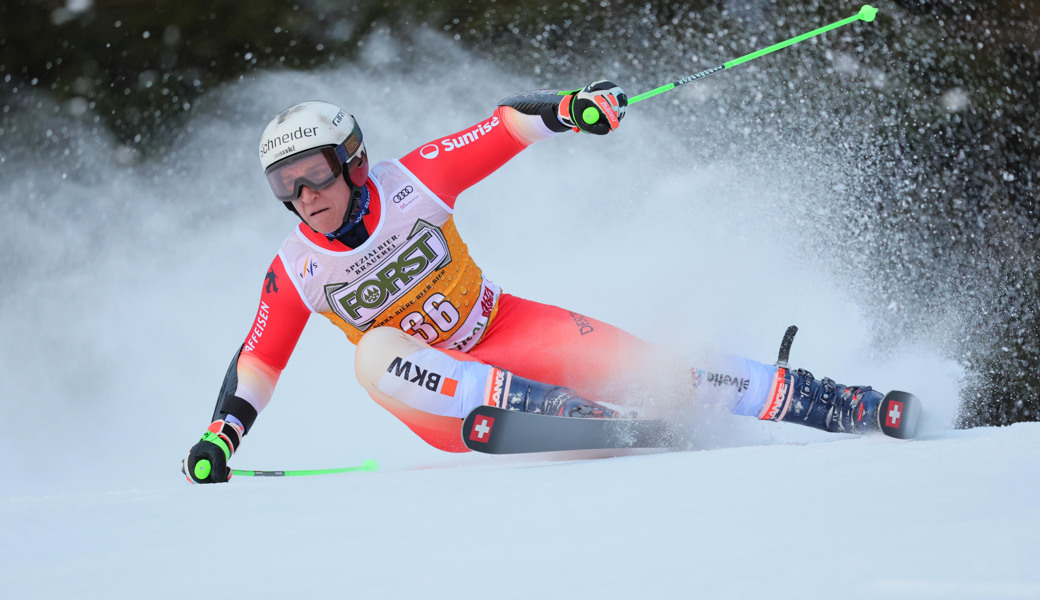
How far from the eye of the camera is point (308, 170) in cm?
233

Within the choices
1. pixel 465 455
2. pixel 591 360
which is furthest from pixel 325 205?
pixel 465 455

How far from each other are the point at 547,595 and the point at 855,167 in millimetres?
4887

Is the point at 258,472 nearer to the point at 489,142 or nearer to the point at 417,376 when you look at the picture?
the point at 417,376

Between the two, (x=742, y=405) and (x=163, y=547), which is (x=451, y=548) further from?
(x=742, y=405)

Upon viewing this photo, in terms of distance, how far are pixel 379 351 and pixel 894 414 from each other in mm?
1280

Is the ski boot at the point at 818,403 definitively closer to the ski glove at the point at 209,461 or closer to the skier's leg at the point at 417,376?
the skier's leg at the point at 417,376

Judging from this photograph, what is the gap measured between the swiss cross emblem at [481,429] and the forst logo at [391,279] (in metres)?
0.48

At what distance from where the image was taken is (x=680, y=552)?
1.10 metres

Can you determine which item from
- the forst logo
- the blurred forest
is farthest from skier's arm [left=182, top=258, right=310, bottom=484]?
the blurred forest

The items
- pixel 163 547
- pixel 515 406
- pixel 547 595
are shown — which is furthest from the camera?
pixel 515 406

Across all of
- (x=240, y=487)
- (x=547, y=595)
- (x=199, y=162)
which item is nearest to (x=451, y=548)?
(x=547, y=595)

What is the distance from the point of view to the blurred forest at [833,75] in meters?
4.91

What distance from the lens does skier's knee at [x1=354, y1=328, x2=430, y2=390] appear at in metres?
2.27

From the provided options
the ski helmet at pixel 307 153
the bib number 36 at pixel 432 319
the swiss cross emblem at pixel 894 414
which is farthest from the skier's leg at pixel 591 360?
the ski helmet at pixel 307 153
